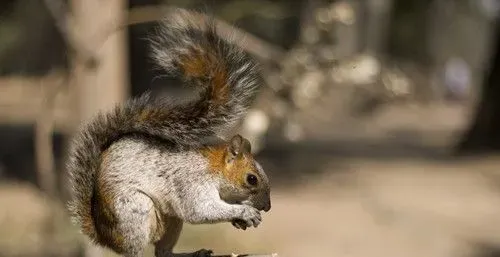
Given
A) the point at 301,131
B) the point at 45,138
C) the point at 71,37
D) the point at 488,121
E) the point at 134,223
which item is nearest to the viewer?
the point at 134,223

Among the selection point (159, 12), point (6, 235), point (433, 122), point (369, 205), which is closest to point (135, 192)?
point (159, 12)

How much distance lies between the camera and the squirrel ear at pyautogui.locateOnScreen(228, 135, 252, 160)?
1.40 m

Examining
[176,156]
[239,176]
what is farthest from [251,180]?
[176,156]

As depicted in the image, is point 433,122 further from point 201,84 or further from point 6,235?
point 201,84

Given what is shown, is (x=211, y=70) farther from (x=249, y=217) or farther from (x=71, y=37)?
(x=71, y=37)

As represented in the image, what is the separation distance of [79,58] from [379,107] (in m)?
13.0

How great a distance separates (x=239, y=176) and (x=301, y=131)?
15.4 feet

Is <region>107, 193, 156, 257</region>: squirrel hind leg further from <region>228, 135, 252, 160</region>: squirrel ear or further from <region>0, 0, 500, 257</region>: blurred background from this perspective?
<region>0, 0, 500, 257</region>: blurred background

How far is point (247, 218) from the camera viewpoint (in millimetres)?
1372

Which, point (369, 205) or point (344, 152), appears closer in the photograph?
point (369, 205)

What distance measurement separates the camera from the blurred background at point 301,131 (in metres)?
4.48

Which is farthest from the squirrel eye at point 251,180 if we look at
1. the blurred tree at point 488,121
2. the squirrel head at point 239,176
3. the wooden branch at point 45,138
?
the blurred tree at point 488,121

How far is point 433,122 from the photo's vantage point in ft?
53.5

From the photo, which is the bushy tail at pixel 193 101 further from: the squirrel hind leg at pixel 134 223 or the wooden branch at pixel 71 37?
the wooden branch at pixel 71 37
